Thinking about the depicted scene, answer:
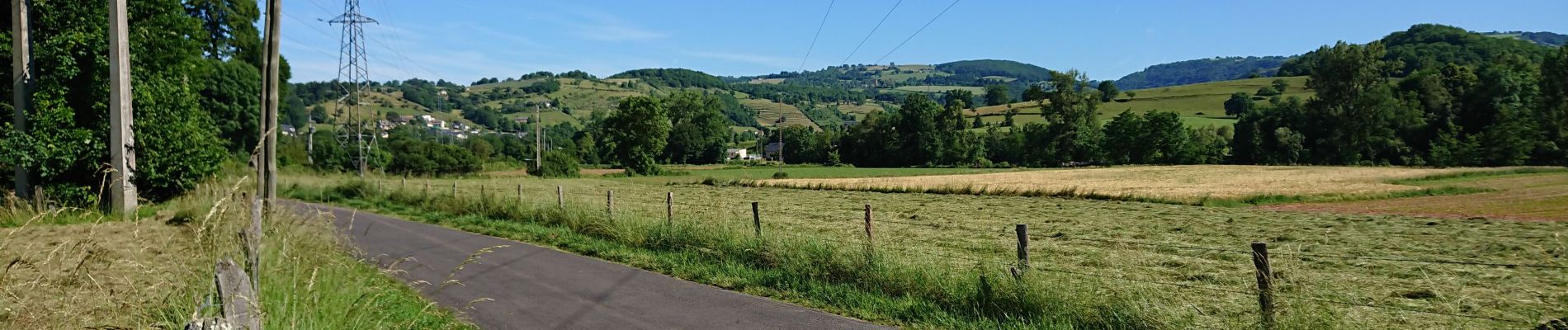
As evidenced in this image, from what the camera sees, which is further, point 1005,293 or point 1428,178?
point 1428,178

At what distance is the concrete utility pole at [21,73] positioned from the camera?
14977 millimetres

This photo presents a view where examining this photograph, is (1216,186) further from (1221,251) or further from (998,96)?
(998,96)

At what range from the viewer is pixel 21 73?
15.1m

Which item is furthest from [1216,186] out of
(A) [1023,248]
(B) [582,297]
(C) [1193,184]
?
(B) [582,297]

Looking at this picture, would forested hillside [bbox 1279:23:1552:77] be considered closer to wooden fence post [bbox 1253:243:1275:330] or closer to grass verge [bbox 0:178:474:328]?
wooden fence post [bbox 1253:243:1275:330]

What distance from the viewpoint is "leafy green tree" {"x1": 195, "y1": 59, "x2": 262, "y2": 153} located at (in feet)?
159

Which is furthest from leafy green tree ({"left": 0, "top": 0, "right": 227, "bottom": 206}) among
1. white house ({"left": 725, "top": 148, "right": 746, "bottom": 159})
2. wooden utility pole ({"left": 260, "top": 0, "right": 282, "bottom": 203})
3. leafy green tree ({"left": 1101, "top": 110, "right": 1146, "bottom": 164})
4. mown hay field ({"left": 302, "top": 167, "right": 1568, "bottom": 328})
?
white house ({"left": 725, "top": 148, "right": 746, "bottom": 159})

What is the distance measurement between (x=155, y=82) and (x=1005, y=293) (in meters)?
18.9

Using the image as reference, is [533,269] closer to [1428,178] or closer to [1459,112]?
[1428,178]

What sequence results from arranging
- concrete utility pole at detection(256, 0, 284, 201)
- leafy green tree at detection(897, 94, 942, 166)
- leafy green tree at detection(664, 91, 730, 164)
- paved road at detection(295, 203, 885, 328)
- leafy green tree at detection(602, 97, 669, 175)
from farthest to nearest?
leafy green tree at detection(664, 91, 730, 164)
leafy green tree at detection(897, 94, 942, 166)
leafy green tree at detection(602, 97, 669, 175)
concrete utility pole at detection(256, 0, 284, 201)
paved road at detection(295, 203, 885, 328)

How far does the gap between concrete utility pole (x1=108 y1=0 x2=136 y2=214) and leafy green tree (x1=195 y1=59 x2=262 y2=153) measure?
1431 inches

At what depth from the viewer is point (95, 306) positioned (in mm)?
4766

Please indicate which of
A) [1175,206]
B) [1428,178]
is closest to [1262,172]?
[1428,178]

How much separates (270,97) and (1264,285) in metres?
11.3
